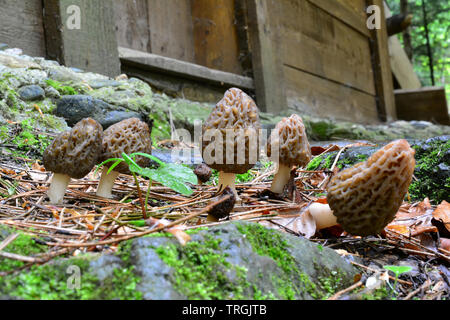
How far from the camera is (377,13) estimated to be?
7.70m

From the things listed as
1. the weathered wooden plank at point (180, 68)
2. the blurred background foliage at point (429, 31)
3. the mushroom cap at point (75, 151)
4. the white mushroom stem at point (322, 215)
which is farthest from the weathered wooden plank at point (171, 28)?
the blurred background foliage at point (429, 31)

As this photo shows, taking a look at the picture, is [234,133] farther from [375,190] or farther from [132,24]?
[132,24]

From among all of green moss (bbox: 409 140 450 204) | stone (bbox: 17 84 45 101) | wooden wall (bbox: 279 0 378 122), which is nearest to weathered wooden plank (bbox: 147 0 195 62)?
wooden wall (bbox: 279 0 378 122)

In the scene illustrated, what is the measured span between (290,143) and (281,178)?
197 millimetres

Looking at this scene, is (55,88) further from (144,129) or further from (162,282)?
(162,282)

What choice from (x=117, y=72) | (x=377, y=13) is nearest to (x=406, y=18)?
(x=377, y=13)

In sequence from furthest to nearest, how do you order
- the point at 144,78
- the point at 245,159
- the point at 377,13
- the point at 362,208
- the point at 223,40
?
the point at 377,13 < the point at 223,40 < the point at 144,78 < the point at 245,159 < the point at 362,208

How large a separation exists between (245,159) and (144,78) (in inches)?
94.9

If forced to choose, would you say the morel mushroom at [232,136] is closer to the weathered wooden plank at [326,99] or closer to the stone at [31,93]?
the stone at [31,93]

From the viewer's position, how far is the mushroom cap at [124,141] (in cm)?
187

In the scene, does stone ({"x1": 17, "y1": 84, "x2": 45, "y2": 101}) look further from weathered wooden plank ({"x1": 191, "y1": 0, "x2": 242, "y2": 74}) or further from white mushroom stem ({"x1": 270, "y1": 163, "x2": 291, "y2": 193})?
weathered wooden plank ({"x1": 191, "y1": 0, "x2": 242, "y2": 74})

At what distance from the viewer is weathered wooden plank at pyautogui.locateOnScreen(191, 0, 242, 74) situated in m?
4.93

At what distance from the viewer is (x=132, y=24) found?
448cm

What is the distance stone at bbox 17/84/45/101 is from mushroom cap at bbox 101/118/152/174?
1170mm
